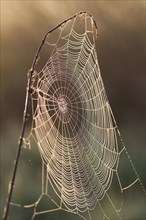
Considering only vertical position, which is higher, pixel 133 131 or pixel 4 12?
pixel 4 12

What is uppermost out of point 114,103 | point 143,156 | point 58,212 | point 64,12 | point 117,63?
point 64,12

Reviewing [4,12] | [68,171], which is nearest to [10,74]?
[4,12]

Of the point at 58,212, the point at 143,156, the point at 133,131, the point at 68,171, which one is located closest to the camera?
the point at 68,171

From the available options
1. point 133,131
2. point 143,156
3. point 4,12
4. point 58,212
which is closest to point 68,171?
point 58,212

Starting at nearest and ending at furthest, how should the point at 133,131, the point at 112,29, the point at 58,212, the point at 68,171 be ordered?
the point at 68,171
the point at 58,212
the point at 133,131
the point at 112,29

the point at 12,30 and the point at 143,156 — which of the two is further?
the point at 12,30

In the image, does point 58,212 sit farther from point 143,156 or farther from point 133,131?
point 133,131
